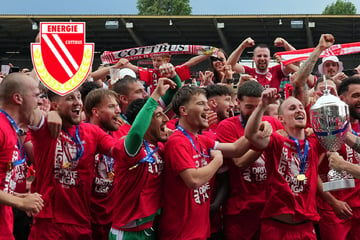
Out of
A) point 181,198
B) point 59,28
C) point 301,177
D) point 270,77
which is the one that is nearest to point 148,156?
point 181,198

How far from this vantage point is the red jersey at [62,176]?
4.31 metres

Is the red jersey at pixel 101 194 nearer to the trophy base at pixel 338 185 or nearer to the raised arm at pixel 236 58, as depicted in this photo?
the trophy base at pixel 338 185

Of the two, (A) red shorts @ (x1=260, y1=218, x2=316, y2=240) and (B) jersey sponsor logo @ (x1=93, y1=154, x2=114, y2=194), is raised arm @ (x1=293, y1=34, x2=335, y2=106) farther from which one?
(B) jersey sponsor logo @ (x1=93, y1=154, x2=114, y2=194)

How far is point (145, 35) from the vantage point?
2258cm

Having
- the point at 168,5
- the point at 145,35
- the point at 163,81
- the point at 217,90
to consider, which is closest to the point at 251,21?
the point at 145,35

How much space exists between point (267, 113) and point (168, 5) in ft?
169

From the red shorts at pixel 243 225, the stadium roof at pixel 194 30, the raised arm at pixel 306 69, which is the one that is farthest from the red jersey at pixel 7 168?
the stadium roof at pixel 194 30

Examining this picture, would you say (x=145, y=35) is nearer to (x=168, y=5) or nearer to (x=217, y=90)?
(x=217, y=90)

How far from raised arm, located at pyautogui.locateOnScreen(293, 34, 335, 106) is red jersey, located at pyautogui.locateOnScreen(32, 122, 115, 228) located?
1.87 meters

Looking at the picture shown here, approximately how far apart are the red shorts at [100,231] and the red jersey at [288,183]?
1474 mm

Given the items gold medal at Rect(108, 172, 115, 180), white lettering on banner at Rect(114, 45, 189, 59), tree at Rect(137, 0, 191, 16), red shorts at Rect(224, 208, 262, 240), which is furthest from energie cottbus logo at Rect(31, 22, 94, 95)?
tree at Rect(137, 0, 191, 16)

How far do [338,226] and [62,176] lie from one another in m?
2.66

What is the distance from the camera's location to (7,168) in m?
3.89

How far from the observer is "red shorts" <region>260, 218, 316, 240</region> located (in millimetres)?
4516
